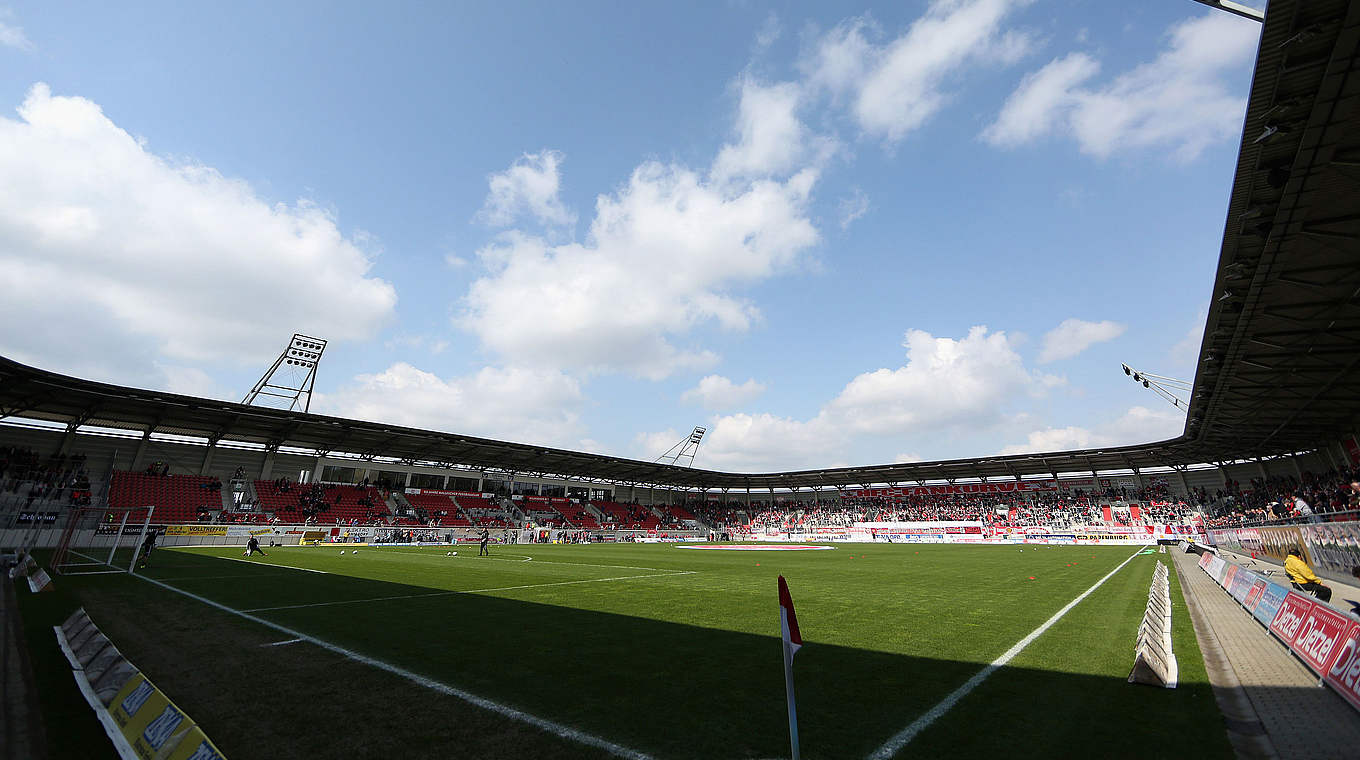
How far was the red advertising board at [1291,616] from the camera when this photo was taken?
729 centimetres

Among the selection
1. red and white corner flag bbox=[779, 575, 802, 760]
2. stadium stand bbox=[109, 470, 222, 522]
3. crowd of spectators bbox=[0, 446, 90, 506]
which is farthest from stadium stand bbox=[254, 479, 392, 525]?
red and white corner flag bbox=[779, 575, 802, 760]

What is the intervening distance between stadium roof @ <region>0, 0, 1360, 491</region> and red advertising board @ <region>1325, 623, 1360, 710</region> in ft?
31.9

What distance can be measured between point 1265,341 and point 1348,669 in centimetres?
2247

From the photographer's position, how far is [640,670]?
22.5ft

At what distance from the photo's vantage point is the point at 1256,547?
24125 millimetres

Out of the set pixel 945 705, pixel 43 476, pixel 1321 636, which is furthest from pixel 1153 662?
pixel 43 476

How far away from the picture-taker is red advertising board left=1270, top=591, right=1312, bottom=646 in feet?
23.9

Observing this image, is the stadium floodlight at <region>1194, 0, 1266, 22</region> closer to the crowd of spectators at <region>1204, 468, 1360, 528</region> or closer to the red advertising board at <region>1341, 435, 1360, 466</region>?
the crowd of spectators at <region>1204, 468, 1360, 528</region>

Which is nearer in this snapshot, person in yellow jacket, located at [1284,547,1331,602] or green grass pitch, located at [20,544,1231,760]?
green grass pitch, located at [20,544,1231,760]

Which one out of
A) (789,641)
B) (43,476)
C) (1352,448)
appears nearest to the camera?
(789,641)

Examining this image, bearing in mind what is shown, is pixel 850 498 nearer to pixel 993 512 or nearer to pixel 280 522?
pixel 993 512

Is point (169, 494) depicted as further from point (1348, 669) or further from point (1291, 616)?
point (1291, 616)

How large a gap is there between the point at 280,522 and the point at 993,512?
68778mm

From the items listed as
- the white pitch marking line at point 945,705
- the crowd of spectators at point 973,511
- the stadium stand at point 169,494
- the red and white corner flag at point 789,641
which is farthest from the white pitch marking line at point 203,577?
the crowd of spectators at point 973,511
